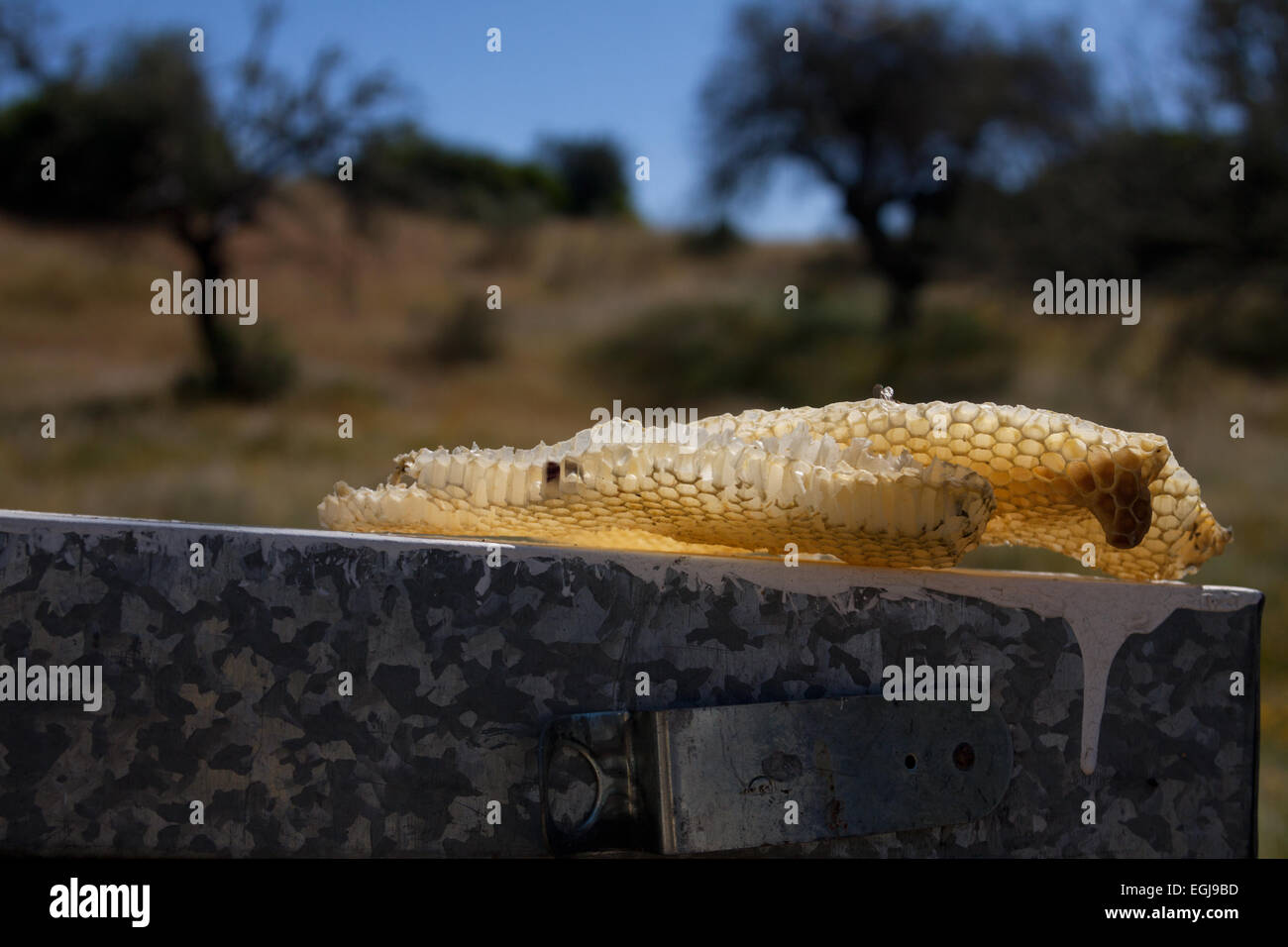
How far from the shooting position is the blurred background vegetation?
29.0 ft

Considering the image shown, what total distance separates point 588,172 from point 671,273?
12.0m

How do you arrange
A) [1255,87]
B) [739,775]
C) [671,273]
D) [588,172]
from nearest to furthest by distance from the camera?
[739,775] < [1255,87] < [671,273] < [588,172]

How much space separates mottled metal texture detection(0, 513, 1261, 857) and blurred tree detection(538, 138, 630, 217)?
30.8 metres

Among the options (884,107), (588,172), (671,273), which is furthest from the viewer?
(588,172)

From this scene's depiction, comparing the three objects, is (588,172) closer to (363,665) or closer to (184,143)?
(184,143)

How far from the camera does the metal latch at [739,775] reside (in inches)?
39.9

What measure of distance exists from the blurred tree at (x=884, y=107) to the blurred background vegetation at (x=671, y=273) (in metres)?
0.06

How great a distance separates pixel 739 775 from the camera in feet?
3.35

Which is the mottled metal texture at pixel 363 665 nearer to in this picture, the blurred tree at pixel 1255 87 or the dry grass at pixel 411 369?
the dry grass at pixel 411 369

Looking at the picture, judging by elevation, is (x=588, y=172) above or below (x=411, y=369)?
above

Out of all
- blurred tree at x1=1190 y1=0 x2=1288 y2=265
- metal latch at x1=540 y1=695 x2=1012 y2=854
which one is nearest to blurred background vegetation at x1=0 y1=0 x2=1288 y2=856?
blurred tree at x1=1190 y1=0 x2=1288 y2=265

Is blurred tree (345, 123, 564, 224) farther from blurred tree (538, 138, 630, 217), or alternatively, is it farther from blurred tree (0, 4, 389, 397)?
blurred tree (538, 138, 630, 217)

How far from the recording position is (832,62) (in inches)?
743

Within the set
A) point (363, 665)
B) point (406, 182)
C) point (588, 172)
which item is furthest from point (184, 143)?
point (588, 172)
